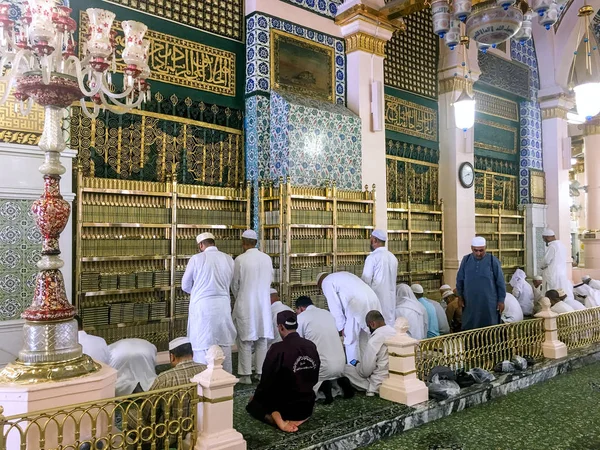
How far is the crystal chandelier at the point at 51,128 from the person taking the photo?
226cm

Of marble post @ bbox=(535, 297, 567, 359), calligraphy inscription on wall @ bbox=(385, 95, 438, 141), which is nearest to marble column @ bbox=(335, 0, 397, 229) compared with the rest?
calligraphy inscription on wall @ bbox=(385, 95, 438, 141)

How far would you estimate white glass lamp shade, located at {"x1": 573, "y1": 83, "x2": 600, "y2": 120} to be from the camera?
4.85m

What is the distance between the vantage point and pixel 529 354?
479 centimetres

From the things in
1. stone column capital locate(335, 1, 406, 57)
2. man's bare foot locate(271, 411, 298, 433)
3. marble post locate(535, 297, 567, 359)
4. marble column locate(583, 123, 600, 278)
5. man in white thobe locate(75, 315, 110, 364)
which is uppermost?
stone column capital locate(335, 1, 406, 57)

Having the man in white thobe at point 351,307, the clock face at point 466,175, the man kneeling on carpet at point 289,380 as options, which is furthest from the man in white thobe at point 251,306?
the clock face at point 466,175

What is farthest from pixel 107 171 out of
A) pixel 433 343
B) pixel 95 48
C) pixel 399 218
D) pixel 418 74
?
pixel 418 74

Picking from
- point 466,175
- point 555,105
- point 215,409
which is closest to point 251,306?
point 215,409

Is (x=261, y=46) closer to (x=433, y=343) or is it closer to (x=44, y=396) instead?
(x=433, y=343)

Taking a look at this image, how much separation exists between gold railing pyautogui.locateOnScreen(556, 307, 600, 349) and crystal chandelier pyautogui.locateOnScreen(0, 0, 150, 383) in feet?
15.0

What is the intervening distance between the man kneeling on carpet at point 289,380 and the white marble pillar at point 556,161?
800 cm

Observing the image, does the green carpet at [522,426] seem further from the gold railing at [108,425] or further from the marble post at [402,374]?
the gold railing at [108,425]

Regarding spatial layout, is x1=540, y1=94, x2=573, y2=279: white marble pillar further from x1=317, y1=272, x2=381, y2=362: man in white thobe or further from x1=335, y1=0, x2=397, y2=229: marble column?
x1=317, y1=272, x2=381, y2=362: man in white thobe

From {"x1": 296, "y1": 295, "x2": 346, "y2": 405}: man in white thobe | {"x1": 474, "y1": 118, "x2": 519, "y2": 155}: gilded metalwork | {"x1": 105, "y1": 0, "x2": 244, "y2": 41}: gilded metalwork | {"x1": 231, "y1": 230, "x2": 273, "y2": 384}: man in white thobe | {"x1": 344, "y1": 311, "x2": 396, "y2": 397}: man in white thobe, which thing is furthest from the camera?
{"x1": 474, "y1": 118, "x2": 519, "y2": 155}: gilded metalwork

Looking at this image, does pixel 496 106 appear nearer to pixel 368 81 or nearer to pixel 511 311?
pixel 368 81
